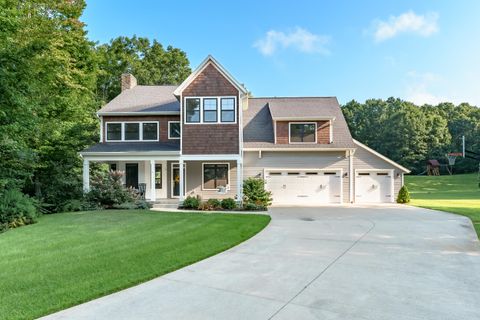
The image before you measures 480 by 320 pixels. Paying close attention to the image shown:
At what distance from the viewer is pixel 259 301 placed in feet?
14.7

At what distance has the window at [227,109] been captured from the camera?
17.5 meters

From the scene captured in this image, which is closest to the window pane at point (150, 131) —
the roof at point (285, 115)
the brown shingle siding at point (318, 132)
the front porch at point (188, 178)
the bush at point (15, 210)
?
the front porch at point (188, 178)

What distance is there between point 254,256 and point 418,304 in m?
3.39

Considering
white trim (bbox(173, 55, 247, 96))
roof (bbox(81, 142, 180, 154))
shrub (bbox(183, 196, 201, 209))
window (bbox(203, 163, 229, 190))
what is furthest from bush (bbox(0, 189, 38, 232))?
window (bbox(203, 163, 229, 190))

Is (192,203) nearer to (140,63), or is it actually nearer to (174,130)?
(174,130)

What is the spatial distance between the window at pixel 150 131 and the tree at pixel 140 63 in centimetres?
1725

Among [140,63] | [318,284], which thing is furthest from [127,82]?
[318,284]

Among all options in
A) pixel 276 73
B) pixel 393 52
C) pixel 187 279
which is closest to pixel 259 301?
pixel 187 279

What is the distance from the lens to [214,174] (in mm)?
19719

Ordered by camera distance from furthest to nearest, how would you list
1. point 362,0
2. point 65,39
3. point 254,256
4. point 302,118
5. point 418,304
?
point 65,39
point 302,118
point 362,0
point 254,256
point 418,304

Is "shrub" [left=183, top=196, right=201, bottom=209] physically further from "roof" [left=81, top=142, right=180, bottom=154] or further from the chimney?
the chimney

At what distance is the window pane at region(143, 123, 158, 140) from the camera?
19.8 m

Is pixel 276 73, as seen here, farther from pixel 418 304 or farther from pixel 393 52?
pixel 418 304

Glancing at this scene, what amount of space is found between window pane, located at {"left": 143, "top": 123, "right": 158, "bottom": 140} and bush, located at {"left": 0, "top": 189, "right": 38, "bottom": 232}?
8166 mm
